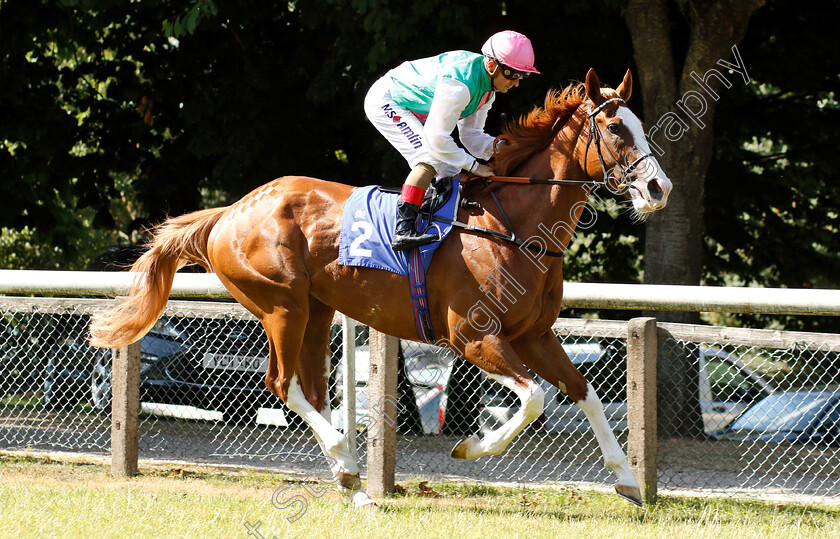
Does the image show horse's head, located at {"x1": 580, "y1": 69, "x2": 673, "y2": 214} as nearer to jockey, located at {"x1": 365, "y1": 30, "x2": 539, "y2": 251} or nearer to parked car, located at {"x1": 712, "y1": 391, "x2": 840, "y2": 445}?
jockey, located at {"x1": 365, "y1": 30, "x2": 539, "y2": 251}

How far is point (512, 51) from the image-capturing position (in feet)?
16.0

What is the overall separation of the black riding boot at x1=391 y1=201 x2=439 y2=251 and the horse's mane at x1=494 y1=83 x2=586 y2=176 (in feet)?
1.88

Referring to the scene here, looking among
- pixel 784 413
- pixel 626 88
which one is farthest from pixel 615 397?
pixel 626 88

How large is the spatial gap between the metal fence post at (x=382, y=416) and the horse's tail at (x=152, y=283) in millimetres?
1326

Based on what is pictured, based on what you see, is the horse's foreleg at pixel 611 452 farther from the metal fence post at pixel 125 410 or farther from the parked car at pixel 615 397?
the metal fence post at pixel 125 410

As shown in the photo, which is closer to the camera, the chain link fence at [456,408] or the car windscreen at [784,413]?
the chain link fence at [456,408]

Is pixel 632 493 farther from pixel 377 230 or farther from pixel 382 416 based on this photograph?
pixel 377 230

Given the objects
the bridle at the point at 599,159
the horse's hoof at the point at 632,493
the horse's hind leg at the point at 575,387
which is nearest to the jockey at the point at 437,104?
the bridle at the point at 599,159

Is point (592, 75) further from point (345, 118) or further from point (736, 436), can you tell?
point (345, 118)

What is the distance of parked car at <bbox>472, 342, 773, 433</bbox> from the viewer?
20.6 feet

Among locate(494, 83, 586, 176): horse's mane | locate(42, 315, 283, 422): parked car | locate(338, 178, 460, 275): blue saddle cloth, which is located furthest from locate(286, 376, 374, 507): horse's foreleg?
locate(494, 83, 586, 176): horse's mane

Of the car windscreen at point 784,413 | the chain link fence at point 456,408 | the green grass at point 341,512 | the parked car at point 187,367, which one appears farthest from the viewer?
the parked car at point 187,367

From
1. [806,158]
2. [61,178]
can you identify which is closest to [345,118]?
[61,178]

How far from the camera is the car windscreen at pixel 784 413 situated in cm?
619
